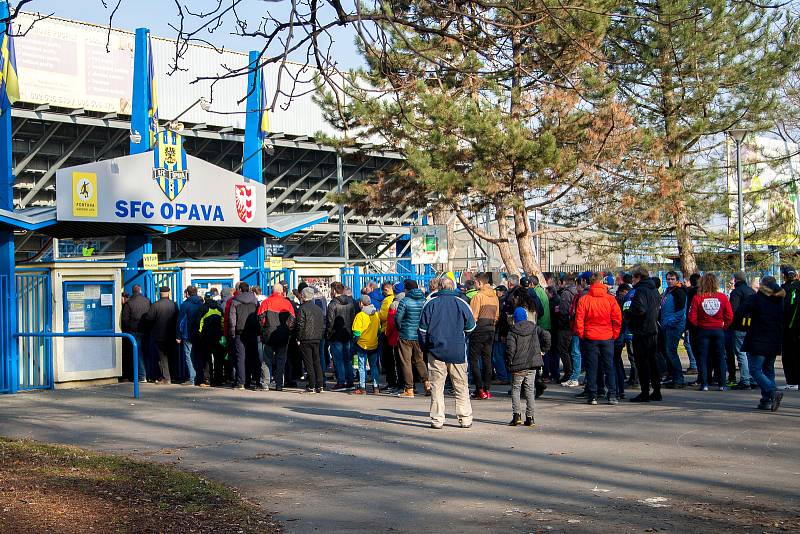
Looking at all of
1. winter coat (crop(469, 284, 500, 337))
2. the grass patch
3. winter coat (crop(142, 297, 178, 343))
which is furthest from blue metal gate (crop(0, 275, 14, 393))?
winter coat (crop(469, 284, 500, 337))

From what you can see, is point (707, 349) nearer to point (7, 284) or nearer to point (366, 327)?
point (366, 327)

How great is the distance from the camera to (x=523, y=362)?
41.0ft

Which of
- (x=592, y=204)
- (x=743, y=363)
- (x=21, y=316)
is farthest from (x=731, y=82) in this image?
(x=21, y=316)

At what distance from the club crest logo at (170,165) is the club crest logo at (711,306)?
10.1 metres

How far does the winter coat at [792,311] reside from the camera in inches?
535

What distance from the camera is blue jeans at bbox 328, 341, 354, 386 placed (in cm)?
1731

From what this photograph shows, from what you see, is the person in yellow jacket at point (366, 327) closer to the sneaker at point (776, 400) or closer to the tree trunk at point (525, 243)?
Result: the sneaker at point (776, 400)

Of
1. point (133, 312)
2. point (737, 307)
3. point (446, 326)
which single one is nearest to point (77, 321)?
point (133, 312)

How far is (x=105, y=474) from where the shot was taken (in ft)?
29.6

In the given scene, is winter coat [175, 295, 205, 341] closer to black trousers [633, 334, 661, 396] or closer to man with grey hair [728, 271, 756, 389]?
black trousers [633, 334, 661, 396]

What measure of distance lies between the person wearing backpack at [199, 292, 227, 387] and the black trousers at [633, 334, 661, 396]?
7609 mm

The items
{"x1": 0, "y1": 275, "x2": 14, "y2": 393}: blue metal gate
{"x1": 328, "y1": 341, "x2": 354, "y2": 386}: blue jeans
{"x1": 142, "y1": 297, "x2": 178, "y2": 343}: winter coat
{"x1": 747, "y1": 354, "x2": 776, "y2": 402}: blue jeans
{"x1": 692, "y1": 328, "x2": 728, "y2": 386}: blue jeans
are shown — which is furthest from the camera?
{"x1": 142, "y1": 297, "x2": 178, "y2": 343}: winter coat

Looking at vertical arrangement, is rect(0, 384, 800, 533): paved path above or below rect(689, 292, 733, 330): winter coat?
below

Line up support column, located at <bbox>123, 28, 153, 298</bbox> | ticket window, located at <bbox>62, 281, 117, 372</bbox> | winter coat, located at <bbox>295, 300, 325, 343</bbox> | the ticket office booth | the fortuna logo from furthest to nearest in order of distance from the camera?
the fortuna logo < support column, located at <bbox>123, 28, 153, 298</bbox> < ticket window, located at <bbox>62, 281, 117, 372</bbox> < the ticket office booth < winter coat, located at <bbox>295, 300, 325, 343</bbox>
